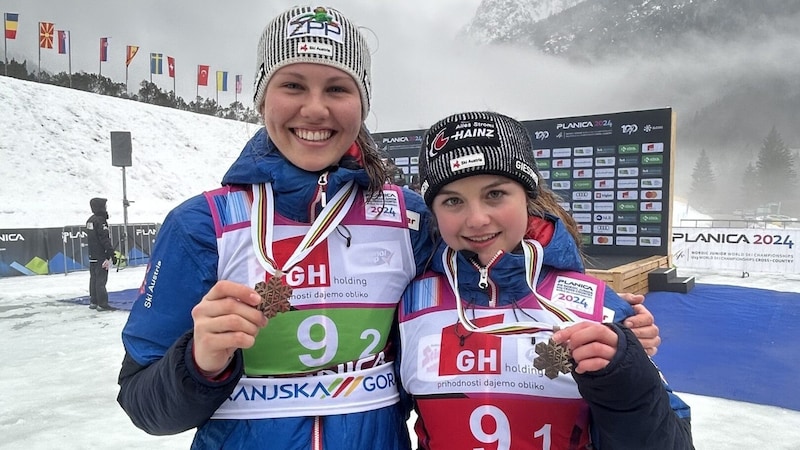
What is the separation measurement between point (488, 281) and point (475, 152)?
0.35 meters

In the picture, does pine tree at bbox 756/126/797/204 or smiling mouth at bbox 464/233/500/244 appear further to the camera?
pine tree at bbox 756/126/797/204

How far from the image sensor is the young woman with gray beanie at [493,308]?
4.37 feet

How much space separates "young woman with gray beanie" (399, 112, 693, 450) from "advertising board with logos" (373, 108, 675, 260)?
25.2 feet

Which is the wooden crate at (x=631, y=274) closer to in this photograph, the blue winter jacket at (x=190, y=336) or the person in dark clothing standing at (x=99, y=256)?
the blue winter jacket at (x=190, y=336)

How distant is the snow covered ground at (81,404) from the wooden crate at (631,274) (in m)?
3.29

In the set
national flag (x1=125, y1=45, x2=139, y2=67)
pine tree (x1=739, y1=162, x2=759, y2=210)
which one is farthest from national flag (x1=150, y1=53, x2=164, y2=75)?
pine tree (x1=739, y1=162, x2=759, y2=210)

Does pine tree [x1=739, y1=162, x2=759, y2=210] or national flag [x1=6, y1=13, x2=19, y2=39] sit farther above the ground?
national flag [x1=6, y1=13, x2=19, y2=39]

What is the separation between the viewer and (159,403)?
1105 millimetres

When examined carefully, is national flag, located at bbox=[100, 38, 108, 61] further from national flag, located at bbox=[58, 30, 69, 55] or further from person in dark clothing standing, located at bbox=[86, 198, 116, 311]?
person in dark clothing standing, located at bbox=[86, 198, 116, 311]

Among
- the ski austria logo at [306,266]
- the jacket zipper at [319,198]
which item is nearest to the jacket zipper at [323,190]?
the jacket zipper at [319,198]

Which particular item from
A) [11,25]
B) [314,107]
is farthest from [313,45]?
[11,25]

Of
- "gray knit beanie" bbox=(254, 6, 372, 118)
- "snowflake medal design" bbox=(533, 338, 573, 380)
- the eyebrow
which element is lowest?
"snowflake medal design" bbox=(533, 338, 573, 380)

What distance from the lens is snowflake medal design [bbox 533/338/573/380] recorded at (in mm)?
1051

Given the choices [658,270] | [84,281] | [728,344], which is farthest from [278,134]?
[84,281]
